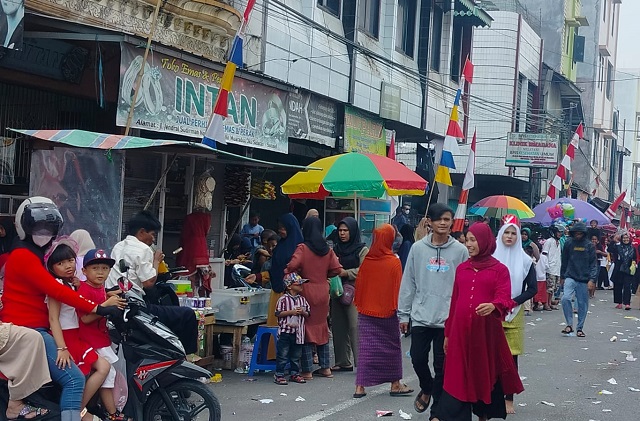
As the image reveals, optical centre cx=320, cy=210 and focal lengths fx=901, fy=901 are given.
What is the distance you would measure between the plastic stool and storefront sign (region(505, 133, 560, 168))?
919 inches

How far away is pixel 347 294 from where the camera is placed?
10320 millimetres

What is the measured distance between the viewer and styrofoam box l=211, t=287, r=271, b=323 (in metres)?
10.0

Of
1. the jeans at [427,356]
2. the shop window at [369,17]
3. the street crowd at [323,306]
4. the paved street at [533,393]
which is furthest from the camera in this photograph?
the shop window at [369,17]

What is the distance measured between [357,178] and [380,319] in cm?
378

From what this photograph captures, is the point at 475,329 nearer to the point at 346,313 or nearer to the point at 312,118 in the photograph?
the point at 346,313

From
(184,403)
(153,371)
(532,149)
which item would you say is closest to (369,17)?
(532,149)

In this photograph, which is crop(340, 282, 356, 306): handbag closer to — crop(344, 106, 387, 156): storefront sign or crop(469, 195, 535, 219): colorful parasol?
crop(344, 106, 387, 156): storefront sign

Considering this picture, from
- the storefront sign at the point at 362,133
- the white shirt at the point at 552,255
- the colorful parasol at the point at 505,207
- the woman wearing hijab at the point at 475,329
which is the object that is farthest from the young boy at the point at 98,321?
the colorful parasol at the point at 505,207

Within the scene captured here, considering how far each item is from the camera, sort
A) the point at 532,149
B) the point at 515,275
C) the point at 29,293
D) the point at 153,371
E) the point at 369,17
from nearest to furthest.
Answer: the point at 29,293
the point at 153,371
the point at 515,275
the point at 369,17
the point at 532,149

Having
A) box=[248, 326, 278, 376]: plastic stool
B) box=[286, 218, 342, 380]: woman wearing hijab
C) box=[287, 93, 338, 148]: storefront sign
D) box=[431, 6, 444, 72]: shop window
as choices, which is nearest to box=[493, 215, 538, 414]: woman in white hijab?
box=[286, 218, 342, 380]: woman wearing hijab

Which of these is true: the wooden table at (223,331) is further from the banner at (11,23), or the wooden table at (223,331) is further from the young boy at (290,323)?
the banner at (11,23)

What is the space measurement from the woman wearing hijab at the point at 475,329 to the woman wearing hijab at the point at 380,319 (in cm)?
160

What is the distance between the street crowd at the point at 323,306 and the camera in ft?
19.5

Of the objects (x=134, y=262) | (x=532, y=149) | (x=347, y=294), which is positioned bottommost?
(x=347, y=294)
